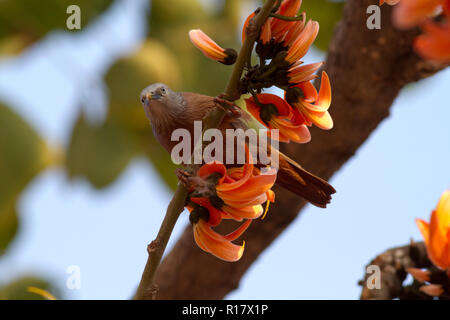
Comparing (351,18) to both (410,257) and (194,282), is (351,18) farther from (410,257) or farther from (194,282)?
(194,282)

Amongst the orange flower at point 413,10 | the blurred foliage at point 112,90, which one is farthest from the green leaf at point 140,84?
the orange flower at point 413,10

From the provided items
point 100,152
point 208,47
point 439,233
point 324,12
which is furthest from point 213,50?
point 100,152

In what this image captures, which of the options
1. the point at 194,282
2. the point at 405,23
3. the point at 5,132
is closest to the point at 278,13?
the point at 405,23

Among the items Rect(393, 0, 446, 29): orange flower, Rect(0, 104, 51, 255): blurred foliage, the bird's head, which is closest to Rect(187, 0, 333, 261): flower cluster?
Rect(393, 0, 446, 29): orange flower

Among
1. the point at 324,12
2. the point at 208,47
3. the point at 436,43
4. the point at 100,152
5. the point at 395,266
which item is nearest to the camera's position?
the point at 436,43

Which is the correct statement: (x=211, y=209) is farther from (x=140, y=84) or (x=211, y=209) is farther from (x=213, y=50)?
(x=140, y=84)
